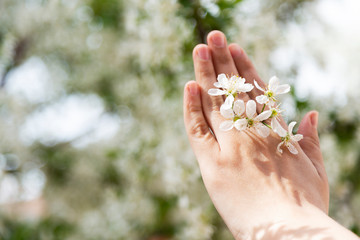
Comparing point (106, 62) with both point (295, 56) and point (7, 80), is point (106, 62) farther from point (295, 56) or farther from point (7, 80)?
point (295, 56)

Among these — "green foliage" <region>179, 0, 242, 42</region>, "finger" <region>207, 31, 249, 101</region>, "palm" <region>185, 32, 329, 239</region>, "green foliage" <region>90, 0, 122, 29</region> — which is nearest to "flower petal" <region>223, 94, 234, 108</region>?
"palm" <region>185, 32, 329, 239</region>

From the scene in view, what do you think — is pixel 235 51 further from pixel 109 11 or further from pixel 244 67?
pixel 109 11

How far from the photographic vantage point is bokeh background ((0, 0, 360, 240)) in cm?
163

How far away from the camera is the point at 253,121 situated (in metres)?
0.91

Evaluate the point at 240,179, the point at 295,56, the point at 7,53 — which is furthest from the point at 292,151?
the point at 7,53

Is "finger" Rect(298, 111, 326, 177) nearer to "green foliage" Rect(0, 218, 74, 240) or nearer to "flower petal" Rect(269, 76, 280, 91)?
"flower petal" Rect(269, 76, 280, 91)

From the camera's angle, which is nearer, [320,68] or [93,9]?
[320,68]

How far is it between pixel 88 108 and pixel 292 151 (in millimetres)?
2780

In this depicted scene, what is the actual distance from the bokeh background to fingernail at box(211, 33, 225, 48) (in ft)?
1.22

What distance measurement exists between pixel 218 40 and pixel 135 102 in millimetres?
1672

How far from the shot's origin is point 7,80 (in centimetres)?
292

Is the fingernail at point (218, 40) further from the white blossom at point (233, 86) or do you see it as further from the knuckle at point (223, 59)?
the white blossom at point (233, 86)

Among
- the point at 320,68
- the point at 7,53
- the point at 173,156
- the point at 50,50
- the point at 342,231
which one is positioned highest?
the point at 50,50

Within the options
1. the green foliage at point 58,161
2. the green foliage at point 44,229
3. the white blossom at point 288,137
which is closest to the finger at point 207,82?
the white blossom at point 288,137
